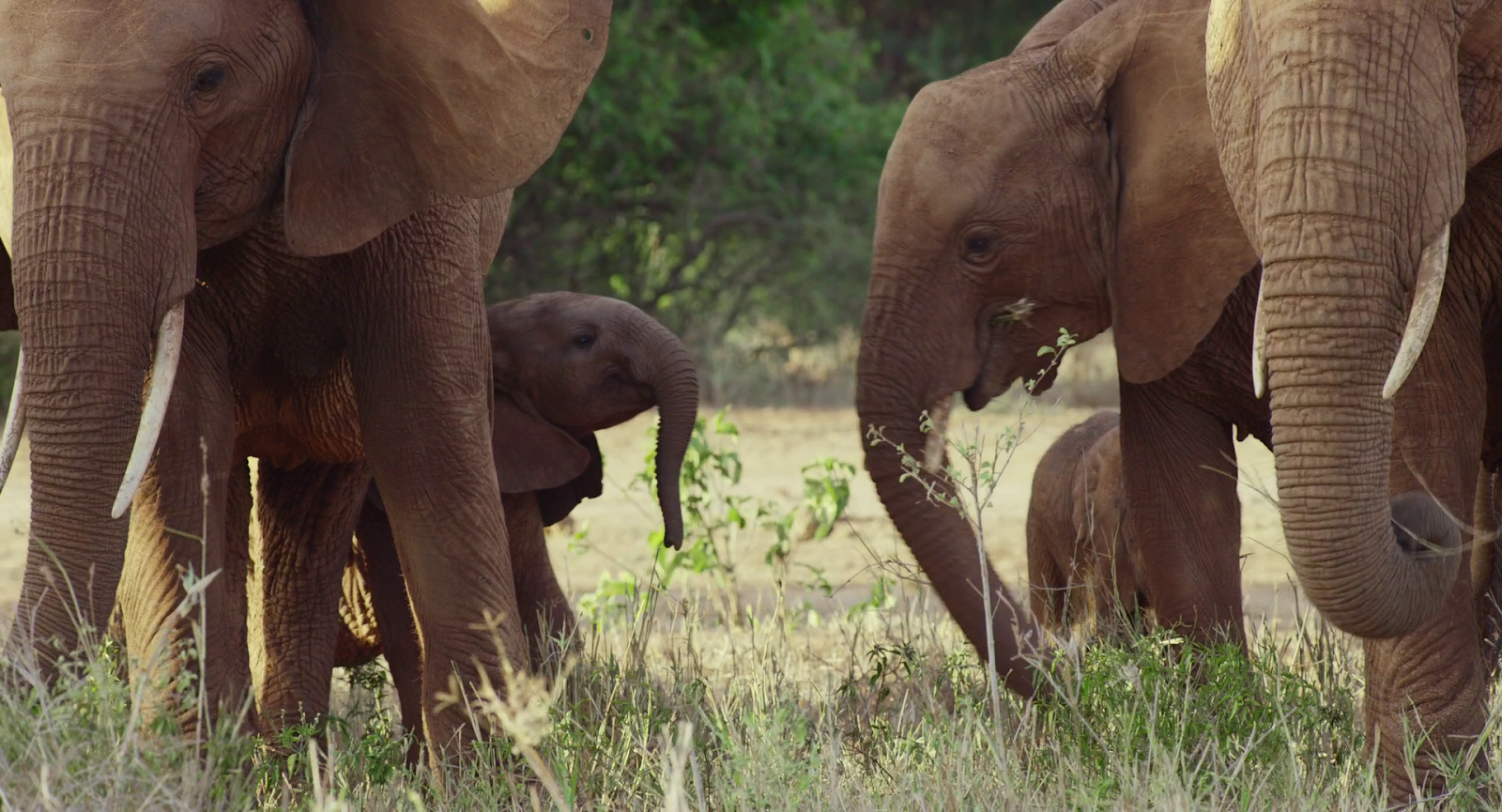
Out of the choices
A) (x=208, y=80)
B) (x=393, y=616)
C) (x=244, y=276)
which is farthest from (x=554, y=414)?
(x=208, y=80)

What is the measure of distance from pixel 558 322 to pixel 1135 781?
261cm

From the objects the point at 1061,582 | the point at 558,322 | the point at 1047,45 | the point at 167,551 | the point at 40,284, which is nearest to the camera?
the point at 40,284

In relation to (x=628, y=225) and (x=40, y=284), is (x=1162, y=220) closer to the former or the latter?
(x=40, y=284)

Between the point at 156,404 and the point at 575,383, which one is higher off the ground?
the point at 575,383

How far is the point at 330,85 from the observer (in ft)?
13.8

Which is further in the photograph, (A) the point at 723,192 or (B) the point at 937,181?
(A) the point at 723,192

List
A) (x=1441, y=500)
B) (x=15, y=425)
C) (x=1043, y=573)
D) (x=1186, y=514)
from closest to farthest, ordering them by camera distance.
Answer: (x=15, y=425) → (x=1441, y=500) → (x=1186, y=514) → (x=1043, y=573)

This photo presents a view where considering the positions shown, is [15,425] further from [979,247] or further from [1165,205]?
[1165,205]

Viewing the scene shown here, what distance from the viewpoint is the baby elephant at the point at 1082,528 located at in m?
5.83

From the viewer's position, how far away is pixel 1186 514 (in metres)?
5.18

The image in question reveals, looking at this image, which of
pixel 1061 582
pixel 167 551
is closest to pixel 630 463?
pixel 1061 582

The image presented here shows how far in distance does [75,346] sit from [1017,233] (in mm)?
2514

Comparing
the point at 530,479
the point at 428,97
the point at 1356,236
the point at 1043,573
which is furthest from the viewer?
the point at 1043,573

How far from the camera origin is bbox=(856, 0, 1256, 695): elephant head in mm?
5078
